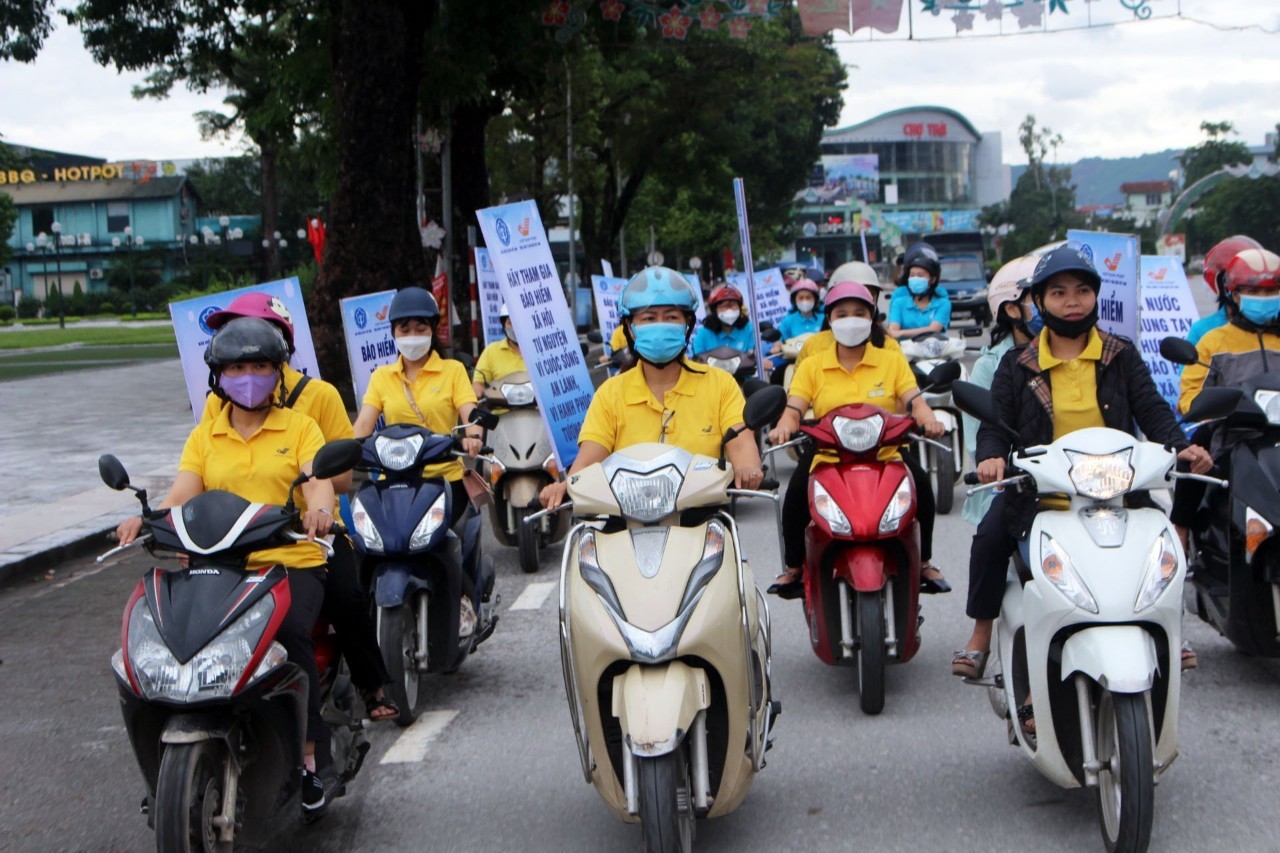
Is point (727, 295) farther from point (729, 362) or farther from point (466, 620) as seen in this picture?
point (466, 620)

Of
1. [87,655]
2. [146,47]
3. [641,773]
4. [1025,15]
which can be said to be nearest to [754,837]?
[641,773]

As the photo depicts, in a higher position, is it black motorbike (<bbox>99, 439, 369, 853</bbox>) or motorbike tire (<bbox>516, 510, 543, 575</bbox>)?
black motorbike (<bbox>99, 439, 369, 853</bbox>)

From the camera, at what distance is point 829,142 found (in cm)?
16450

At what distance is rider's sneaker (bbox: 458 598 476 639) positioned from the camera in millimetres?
6431

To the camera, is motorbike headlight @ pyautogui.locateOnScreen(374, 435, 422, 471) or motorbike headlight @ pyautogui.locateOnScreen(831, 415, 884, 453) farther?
motorbike headlight @ pyautogui.locateOnScreen(374, 435, 422, 471)

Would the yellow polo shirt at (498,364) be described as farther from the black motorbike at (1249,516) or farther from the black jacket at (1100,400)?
the black jacket at (1100,400)

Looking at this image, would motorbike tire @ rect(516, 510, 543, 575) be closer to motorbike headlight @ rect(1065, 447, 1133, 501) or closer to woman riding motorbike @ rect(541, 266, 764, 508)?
woman riding motorbike @ rect(541, 266, 764, 508)

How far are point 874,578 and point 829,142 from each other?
16282 cm

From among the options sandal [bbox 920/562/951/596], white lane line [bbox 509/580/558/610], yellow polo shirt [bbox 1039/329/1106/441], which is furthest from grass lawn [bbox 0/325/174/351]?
yellow polo shirt [bbox 1039/329/1106/441]

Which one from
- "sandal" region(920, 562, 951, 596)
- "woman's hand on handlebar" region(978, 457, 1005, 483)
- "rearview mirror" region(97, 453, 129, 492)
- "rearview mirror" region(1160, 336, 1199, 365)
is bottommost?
"sandal" region(920, 562, 951, 596)

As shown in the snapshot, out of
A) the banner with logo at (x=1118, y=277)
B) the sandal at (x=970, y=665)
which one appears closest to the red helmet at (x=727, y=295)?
the banner with logo at (x=1118, y=277)

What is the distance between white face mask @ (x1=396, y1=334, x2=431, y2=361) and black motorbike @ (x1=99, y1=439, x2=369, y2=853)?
3.17 m

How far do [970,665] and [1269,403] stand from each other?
5.60 feet

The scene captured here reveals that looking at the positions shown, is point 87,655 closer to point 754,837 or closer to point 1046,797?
point 754,837
